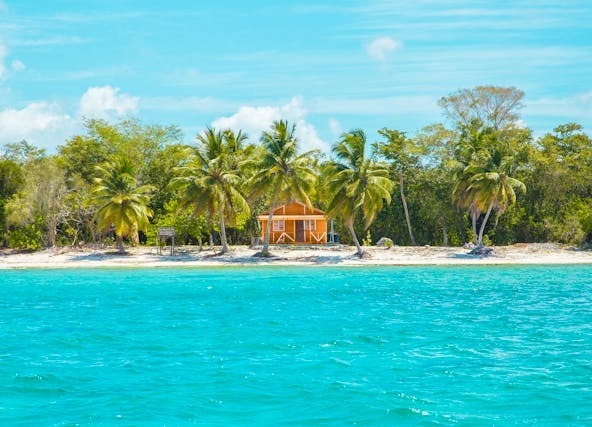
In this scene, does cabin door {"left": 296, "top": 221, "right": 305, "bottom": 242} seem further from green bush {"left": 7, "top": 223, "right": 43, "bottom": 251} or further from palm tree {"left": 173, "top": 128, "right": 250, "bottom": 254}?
green bush {"left": 7, "top": 223, "right": 43, "bottom": 251}

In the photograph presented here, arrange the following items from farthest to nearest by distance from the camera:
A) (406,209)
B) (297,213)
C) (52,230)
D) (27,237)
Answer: (297,213) → (406,209) → (27,237) → (52,230)

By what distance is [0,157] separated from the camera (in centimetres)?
4903

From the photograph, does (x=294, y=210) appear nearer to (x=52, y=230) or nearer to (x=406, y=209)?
(x=406, y=209)

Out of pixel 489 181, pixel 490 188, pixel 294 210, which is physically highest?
pixel 489 181

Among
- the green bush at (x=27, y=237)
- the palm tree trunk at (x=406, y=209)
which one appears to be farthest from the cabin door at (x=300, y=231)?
the green bush at (x=27, y=237)

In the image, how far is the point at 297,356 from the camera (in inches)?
541

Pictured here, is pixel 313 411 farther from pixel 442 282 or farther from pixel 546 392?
pixel 442 282

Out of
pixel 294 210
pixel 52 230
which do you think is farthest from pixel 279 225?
pixel 52 230

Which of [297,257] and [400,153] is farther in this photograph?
[400,153]

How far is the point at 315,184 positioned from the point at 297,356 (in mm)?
27794

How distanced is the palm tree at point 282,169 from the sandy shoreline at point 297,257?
4.13m

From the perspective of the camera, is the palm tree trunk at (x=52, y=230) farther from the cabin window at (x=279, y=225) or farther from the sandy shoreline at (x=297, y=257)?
the cabin window at (x=279, y=225)

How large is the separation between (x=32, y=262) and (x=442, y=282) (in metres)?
23.7

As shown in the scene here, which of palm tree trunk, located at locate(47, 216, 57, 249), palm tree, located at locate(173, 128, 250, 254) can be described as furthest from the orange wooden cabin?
palm tree trunk, located at locate(47, 216, 57, 249)
